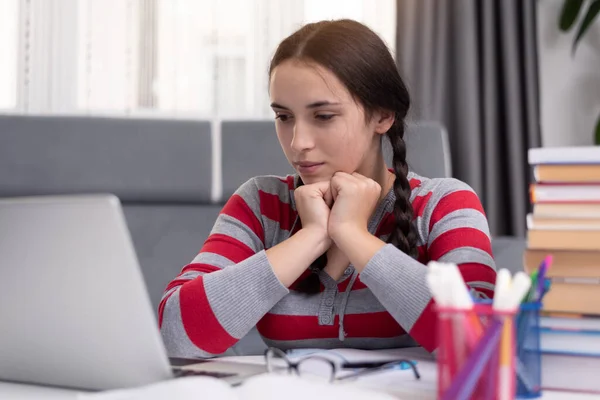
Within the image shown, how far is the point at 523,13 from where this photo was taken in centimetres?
278

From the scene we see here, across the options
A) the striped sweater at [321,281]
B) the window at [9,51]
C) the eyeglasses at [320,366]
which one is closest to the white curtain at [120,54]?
the window at [9,51]

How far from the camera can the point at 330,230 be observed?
120cm

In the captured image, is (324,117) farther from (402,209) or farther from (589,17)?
(589,17)

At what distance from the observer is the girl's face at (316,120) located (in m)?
1.25

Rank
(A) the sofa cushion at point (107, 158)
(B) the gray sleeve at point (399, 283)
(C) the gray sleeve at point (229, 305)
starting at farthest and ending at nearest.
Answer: (A) the sofa cushion at point (107, 158) < (C) the gray sleeve at point (229, 305) < (B) the gray sleeve at point (399, 283)

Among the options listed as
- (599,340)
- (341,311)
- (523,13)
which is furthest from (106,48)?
(599,340)

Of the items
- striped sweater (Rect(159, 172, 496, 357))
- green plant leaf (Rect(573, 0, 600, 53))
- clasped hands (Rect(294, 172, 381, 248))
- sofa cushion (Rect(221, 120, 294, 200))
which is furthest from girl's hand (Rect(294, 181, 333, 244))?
green plant leaf (Rect(573, 0, 600, 53))

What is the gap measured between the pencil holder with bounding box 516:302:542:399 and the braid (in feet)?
1.89

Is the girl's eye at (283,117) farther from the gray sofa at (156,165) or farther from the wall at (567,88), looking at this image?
the wall at (567,88)

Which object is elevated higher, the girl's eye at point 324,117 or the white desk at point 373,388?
the girl's eye at point 324,117

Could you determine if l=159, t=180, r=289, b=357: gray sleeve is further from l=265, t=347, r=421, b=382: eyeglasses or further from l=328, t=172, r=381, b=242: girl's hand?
l=265, t=347, r=421, b=382: eyeglasses

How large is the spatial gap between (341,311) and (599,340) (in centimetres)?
60

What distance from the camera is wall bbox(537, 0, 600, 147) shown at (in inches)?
115

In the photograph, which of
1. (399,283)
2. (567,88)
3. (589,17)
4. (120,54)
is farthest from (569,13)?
(399,283)
